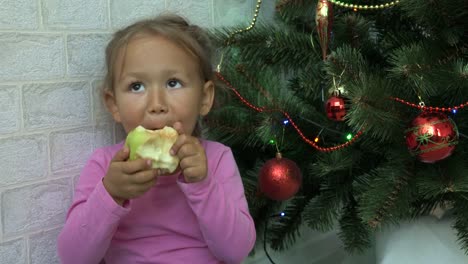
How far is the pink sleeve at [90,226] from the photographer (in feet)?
2.64

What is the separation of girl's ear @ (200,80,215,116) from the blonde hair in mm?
15

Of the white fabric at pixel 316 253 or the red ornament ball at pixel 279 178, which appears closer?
the red ornament ball at pixel 279 178

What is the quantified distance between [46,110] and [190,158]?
28 centimetres

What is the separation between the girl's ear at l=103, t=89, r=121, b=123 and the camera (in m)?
0.97

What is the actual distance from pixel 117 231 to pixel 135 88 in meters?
0.23

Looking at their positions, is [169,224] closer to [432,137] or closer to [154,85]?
[154,85]

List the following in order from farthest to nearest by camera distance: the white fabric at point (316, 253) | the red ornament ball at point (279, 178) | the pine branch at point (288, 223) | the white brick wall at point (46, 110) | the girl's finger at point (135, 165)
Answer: the white fabric at point (316, 253)
the pine branch at point (288, 223)
the red ornament ball at point (279, 178)
the white brick wall at point (46, 110)
the girl's finger at point (135, 165)

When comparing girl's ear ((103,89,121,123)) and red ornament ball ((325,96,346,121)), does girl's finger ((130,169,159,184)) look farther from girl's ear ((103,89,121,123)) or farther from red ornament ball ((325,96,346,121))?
red ornament ball ((325,96,346,121))

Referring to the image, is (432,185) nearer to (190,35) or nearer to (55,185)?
(190,35)

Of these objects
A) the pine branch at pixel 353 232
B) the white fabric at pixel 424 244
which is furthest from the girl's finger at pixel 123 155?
the white fabric at pixel 424 244

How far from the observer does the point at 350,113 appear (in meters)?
0.85

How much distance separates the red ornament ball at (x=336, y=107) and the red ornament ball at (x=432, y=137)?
12 cm

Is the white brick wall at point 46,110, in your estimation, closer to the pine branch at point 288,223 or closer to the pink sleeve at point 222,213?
the pink sleeve at point 222,213

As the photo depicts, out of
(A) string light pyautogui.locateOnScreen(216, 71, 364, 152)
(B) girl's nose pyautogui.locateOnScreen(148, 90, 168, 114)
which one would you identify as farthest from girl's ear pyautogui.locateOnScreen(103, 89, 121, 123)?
(A) string light pyautogui.locateOnScreen(216, 71, 364, 152)
